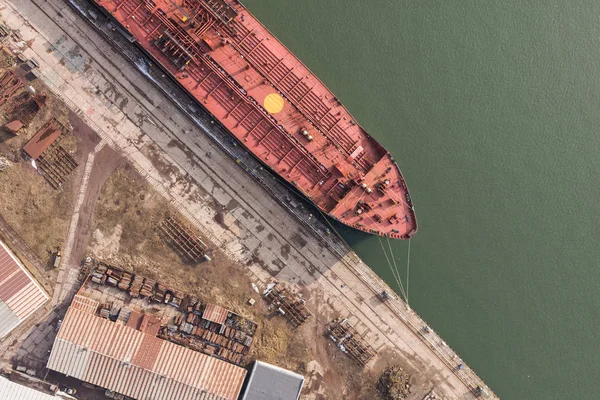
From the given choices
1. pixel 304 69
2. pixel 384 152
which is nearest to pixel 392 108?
pixel 384 152

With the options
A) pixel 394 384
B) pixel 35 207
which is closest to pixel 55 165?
pixel 35 207

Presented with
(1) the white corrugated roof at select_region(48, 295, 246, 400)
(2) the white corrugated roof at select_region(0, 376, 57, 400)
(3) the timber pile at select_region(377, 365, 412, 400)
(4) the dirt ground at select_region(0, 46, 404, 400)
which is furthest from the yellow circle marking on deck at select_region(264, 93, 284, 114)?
(2) the white corrugated roof at select_region(0, 376, 57, 400)

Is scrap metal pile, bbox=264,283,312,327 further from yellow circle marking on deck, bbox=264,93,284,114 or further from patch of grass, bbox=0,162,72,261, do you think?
patch of grass, bbox=0,162,72,261

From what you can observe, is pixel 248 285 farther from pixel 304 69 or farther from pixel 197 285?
pixel 304 69

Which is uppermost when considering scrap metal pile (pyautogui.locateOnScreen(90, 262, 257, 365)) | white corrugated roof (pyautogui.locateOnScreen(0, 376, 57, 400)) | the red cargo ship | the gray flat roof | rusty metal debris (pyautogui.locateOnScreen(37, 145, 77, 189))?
the red cargo ship

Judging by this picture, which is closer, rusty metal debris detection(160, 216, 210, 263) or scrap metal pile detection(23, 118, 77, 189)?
scrap metal pile detection(23, 118, 77, 189)

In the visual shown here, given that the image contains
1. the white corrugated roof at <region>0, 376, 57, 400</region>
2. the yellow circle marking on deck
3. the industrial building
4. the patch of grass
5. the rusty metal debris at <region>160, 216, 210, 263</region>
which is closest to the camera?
the white corrugated roof at <region>0, 376, 57, 400</region>

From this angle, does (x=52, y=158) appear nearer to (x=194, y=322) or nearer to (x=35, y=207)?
(x=35, y=207)
